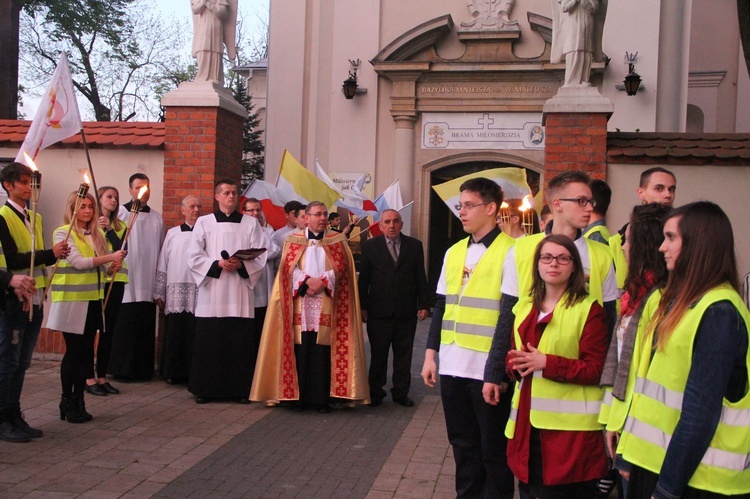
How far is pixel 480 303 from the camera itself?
14.8ft

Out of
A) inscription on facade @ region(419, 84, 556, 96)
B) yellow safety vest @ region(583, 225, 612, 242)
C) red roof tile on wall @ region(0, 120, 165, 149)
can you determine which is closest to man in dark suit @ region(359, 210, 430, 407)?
red roof tile on wall @ region(0, 120, 165, 149)

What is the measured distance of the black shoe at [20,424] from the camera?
6188 mm

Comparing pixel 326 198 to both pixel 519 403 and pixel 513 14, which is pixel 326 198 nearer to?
pixel 519 403

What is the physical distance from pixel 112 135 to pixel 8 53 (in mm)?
4167

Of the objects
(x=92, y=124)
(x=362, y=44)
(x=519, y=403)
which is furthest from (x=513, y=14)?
(x=519, y=403)

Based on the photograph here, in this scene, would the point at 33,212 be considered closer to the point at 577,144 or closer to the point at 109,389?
the point at 109,389

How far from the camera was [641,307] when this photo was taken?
3.36m

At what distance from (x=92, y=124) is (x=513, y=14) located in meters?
9.24

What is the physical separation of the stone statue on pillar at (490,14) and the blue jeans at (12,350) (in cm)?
1195

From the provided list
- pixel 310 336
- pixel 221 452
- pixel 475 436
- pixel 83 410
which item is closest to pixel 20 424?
pixel 83 410

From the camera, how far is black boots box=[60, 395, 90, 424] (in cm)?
676

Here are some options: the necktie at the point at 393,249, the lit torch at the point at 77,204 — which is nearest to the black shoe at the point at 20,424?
the lit torch at the point at 77,204

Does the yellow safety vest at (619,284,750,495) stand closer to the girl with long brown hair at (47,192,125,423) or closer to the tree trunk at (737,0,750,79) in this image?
the girl with long brown hair at (47,192,125,423)

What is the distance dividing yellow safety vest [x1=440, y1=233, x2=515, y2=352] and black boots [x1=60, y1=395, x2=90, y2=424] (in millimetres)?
3645
